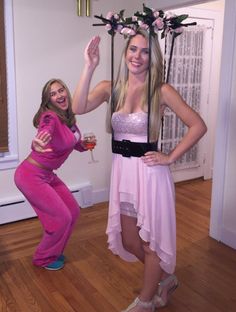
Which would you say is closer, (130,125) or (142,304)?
(130,125)

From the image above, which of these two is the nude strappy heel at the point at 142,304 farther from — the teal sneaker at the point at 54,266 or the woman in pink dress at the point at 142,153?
the teal sneaker at the point at 54,266

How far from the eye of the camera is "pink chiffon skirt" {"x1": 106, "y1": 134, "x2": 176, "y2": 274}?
5.99 ft

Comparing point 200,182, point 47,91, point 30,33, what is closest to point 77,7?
point 30,33

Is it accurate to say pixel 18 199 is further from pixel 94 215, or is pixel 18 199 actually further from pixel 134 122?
pixel 134 122

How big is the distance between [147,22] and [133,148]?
617 mm

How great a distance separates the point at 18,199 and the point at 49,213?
0.93 metres

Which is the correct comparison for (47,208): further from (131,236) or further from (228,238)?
(228,238)

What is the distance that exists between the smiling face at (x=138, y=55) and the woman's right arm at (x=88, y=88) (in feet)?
0.62

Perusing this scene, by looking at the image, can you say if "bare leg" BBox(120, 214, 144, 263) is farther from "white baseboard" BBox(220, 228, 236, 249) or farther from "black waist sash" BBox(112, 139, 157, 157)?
"white baseboard" BBox(220, 228, 236, 249)

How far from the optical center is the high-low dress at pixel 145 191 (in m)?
1.82

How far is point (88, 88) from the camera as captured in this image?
192 centimetres

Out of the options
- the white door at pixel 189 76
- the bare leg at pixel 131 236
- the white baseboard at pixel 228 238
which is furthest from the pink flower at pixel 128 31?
the white door at pixel 189 76

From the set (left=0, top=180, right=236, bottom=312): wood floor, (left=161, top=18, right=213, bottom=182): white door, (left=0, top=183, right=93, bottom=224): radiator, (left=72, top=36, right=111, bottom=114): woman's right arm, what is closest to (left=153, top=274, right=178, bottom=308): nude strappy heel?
(left=0, top=180, right=236, bottom=312): wood floor

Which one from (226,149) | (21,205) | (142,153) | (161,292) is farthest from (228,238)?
(21,205)
